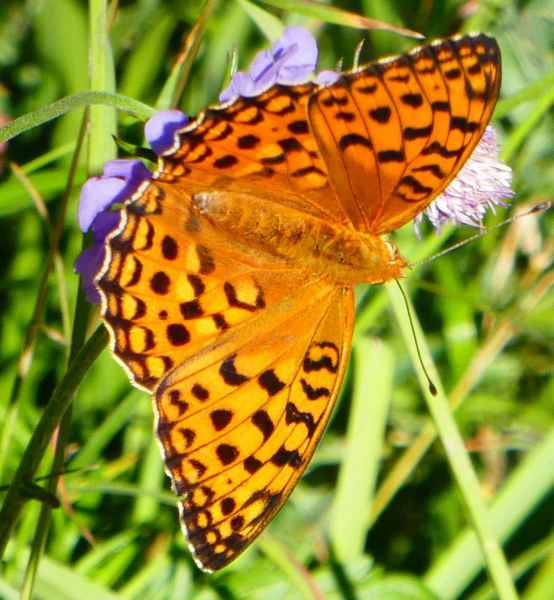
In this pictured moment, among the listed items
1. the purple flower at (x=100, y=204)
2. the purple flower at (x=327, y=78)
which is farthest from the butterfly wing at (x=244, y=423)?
the purple flower at (x=327, y=78)

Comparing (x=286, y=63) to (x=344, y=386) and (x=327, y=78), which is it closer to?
(x=327, y=78)

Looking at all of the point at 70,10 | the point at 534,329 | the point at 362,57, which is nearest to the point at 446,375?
the point at 534,329

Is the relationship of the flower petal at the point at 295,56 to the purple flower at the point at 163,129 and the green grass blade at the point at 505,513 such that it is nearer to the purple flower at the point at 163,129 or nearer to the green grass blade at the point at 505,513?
the purple flower at the point at 163,129

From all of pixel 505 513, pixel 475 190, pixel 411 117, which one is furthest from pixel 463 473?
pixel 411 117

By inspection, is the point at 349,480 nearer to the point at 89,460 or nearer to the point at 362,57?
the point at 89,460

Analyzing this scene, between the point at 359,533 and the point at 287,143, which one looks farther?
the point at 359,533

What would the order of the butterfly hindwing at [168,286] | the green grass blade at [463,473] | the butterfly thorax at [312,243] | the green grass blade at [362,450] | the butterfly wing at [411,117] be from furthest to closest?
the green grass blade at [362,450]
the green grass blade at [463,473]
the butterfly thorax at [312,243]
the butterfly wing at [411,117]
the butterfly hindwing at [168,286]

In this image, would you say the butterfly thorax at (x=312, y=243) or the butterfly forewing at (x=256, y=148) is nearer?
the butterfly forewing at (x=256, y=148)
